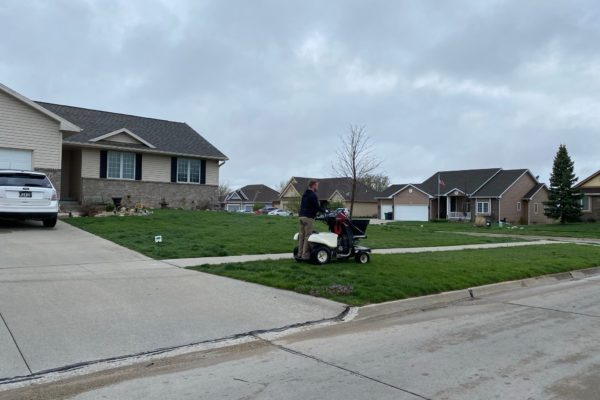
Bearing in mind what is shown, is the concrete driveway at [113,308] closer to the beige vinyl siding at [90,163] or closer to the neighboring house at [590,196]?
the beige vinyl siding at [90,163]

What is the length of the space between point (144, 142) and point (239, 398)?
23.2 meters

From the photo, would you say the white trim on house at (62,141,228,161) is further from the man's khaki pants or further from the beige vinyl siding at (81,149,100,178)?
the man's khaki pants

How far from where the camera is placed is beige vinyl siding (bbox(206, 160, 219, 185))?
94.2 ft

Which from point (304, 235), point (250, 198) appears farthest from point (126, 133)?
point (250, 198)

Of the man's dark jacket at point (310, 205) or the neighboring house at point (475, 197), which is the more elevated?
the neighboring house at point (475, 197)

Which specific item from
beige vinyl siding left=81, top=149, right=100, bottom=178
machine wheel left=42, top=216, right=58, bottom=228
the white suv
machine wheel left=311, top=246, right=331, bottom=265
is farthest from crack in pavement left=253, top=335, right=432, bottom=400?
beige vinyl siding left=81, top=149, right=100, bottom=178

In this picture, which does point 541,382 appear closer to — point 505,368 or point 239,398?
point 505,368

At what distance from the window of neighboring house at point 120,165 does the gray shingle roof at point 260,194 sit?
65301mm

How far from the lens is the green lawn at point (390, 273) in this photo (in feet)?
28.6

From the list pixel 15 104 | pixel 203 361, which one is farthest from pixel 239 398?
pixel 15 104

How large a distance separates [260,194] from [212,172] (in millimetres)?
65203

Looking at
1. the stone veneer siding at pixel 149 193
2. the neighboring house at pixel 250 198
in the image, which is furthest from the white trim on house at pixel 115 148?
the neighboring house at pixel 250 198

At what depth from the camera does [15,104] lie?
19.6 meters

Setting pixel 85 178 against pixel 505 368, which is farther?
pixel 85 178
